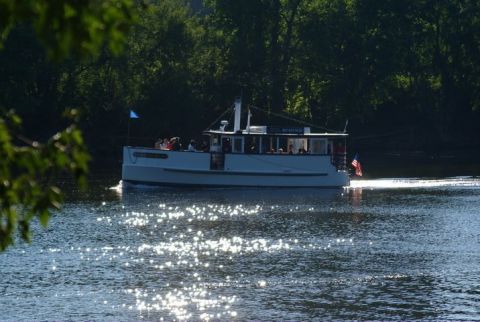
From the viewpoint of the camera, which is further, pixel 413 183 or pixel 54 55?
pixel 413 183

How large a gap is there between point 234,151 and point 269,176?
2.74 m

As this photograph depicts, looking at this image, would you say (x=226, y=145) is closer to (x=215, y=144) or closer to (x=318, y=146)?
(x=215, y=144)

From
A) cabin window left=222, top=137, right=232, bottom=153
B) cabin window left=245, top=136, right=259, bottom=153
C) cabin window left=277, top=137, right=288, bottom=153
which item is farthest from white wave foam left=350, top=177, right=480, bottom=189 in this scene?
cabin window left=222, top=137, right=232, bottom=153

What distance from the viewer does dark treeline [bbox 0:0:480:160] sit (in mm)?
94812

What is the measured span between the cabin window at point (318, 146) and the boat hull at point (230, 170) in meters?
0.40

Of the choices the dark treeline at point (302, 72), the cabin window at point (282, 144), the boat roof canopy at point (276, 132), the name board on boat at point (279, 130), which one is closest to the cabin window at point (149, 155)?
the boat roof canopy at point (276, 132)

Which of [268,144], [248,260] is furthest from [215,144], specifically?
[248,260]

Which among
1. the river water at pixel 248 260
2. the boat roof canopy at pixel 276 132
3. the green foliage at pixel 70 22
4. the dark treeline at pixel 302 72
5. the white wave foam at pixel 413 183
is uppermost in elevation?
the dark treeline at pixel 302 72

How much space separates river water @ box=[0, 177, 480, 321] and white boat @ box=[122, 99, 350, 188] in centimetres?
439

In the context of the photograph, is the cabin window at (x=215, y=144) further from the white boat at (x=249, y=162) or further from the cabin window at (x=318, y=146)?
the cabin window at (x=318, y=146)

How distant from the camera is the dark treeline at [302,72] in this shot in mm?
94812

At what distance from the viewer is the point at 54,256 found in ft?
120

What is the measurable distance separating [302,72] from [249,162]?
42.3 meters

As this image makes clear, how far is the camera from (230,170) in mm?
65062
